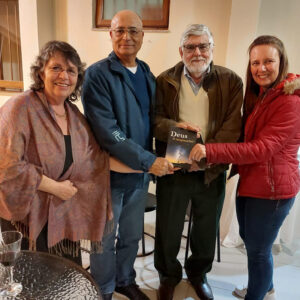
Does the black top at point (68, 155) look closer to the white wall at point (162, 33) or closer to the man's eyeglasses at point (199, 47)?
the man's eyeglasses at point (199, 47)

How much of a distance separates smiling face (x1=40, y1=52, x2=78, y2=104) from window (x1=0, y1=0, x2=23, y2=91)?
7.54ft

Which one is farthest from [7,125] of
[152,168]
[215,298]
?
[215,298]

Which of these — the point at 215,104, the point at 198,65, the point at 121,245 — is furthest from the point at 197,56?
the point at 121,245

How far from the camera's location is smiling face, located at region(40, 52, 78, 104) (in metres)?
1.19

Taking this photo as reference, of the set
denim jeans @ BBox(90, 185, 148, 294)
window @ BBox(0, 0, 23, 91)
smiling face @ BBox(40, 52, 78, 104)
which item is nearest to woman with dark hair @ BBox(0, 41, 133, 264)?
smiling face @ BBox(40, 52, 78, 104)

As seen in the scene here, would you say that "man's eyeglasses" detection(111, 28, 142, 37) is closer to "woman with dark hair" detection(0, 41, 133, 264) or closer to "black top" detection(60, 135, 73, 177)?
"woman with dark hair" detection(0, 41, 133, 264)

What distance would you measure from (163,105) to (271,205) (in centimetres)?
71

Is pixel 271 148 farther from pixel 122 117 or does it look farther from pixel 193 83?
pixel 122 117

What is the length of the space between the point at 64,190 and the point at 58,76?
18.3 inches

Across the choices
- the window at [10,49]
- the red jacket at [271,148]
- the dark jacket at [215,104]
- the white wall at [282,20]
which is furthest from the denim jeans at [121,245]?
the window at [10,49]

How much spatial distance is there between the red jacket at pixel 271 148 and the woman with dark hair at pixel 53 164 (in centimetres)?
55

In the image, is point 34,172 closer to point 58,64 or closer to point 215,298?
point 58,64

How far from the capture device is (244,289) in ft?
5.89

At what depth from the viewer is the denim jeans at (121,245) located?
1.51 meters
